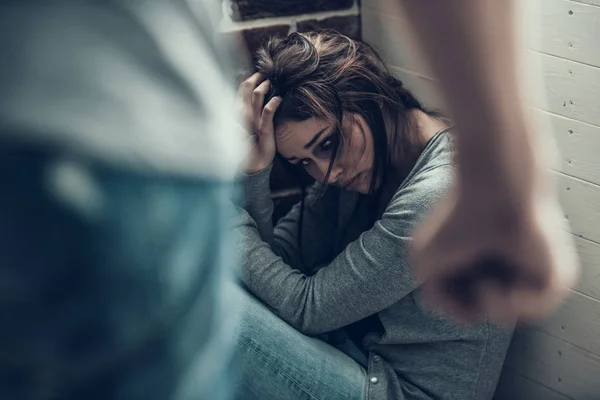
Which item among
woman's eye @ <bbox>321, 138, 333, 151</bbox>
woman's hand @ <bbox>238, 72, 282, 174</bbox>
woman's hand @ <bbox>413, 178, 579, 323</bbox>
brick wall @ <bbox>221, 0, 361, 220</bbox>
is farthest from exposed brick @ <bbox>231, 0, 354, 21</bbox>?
woman's hand @ <bbox>413, 178, 579, 323</bbox>

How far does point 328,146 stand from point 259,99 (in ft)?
0.43

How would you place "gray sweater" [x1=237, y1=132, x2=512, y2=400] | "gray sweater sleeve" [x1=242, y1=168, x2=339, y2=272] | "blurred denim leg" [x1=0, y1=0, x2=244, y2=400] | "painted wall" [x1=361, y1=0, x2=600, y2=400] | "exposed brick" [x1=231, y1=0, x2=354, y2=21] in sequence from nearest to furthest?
1. "blurred denim leg" [x1=0, y1=0, x2=244, y2=400]
2. "painted wall" [x1=361, y1=0, x2=600, y2=400]
3. "gray sweater" [x1=237, y1=132, x2=512, y2=400]
4. "exposed brick" [x1=231, y1=0, x2=354, y2=21]
5. "gray sweater sleeve" [x1=242, y1=168, x2=339, y2=272]

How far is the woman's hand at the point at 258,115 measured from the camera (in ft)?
3.81

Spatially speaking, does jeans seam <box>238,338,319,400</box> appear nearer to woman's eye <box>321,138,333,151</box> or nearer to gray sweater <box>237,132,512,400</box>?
gray sweater <box>237,132,512,400</box>

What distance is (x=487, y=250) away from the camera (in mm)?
411

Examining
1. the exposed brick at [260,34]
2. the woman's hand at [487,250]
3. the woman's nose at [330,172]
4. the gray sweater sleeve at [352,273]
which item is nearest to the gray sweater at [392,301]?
the gray sweater sleeve at [352,273]

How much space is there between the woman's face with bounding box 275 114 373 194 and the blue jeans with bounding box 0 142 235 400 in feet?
2.65

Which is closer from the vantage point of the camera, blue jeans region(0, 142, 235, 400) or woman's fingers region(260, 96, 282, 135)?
blue jeans region(0, 142, 235, 400)

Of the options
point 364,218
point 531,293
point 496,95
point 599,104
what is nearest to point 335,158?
point 364,218

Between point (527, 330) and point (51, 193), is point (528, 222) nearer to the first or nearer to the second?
point (51, 193)

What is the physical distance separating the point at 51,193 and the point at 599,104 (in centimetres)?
88

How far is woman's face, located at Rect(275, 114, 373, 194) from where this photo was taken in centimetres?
115

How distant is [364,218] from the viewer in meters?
1.35

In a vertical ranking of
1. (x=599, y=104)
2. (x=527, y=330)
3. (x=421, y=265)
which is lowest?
(x=527, y=330)
